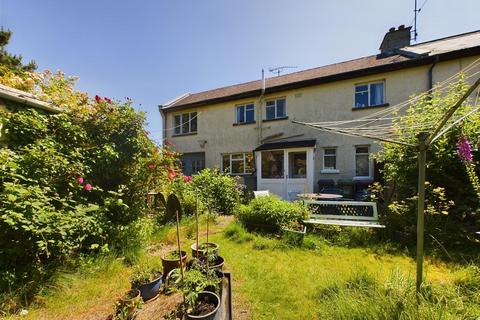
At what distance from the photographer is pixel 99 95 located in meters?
4.97

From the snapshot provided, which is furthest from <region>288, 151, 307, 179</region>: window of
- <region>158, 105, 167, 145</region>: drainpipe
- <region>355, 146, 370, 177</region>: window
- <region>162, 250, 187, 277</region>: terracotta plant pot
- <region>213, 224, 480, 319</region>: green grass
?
<region>158, 105, 167, 145</region>: drainpipe

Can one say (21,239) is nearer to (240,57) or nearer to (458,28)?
(240,57)

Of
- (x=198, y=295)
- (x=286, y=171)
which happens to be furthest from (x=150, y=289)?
(x=286, y=171)

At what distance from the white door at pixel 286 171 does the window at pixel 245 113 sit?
2730 mm

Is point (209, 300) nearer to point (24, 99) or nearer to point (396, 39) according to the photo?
point (24, 99)

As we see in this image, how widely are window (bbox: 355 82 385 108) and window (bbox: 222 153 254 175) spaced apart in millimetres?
6472

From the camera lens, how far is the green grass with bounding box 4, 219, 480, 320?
2328 mm

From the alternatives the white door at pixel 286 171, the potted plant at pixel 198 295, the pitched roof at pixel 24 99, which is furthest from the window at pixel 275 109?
the potted plant at pixel 198 295

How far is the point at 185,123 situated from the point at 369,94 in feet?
38.5

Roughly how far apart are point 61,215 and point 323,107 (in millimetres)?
11533

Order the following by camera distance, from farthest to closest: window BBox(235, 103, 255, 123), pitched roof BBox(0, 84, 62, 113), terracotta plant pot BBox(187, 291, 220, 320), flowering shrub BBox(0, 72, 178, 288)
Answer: window BBox(235, 103, 255, 123) → pitched roof BBox(0, 84, 62, 113) → flowering shrub BBox(0, 72, 178, 288) → terracotta plant pot BBox(187, 291, 220, 320)

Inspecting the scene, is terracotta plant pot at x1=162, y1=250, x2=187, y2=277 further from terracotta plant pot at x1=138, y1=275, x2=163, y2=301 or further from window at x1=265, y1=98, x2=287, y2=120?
window at x1=265, y1=98, x2=287, y2=120

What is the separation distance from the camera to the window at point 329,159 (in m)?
11.2

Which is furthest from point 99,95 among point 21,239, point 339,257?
point 339,257
